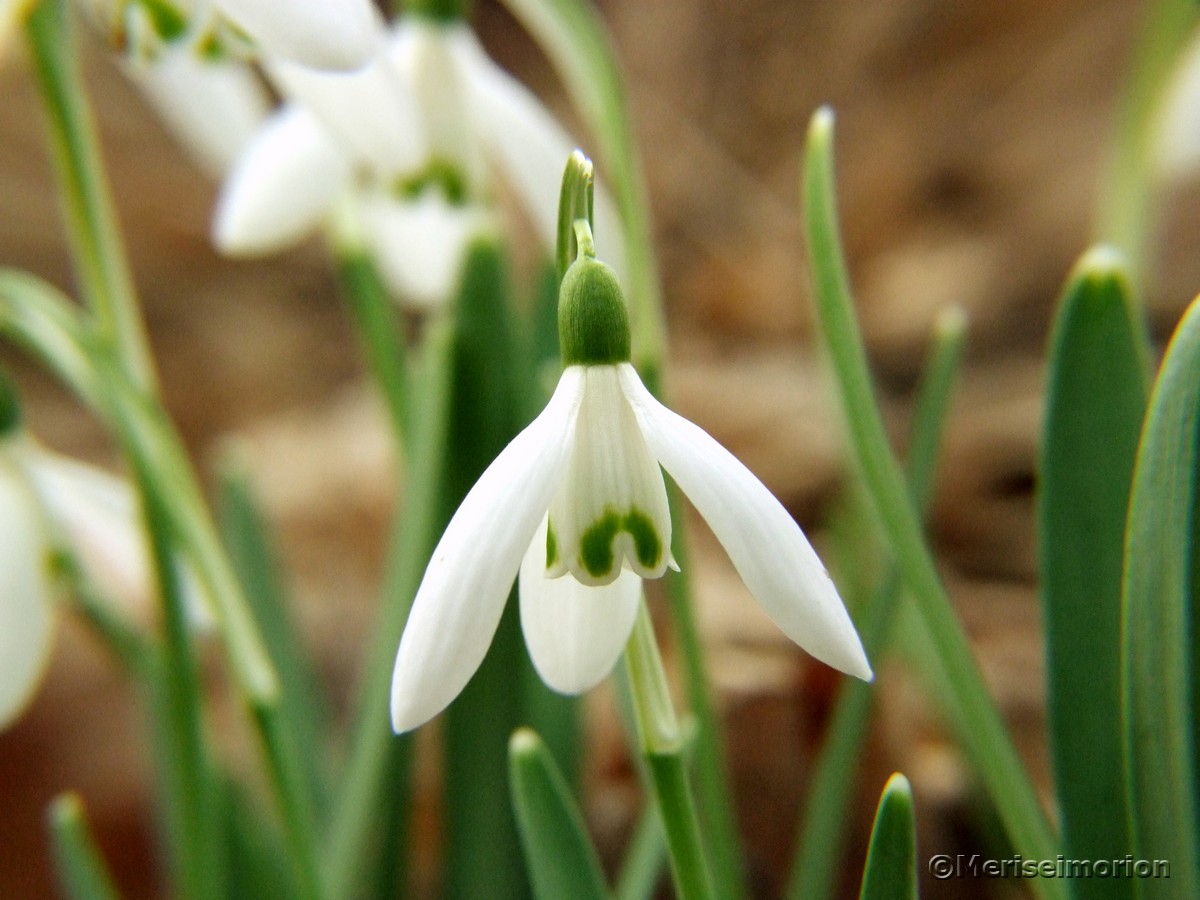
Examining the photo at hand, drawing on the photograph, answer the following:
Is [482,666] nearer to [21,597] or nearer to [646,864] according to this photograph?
[646,864]

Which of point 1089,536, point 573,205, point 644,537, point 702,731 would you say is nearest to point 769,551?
point 644,537

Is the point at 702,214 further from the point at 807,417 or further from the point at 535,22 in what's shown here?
the point at 535,22

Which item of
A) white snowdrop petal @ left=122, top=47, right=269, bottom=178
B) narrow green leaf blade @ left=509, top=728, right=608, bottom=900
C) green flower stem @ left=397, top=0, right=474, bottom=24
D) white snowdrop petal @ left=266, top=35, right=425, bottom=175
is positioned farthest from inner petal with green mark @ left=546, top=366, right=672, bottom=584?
white snowdrop petal @ left=122, top=47, right=269, bottom=178

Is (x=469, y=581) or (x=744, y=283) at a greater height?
(x=744, y=283)

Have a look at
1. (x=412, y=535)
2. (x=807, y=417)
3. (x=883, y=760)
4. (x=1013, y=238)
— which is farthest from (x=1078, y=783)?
(x=1013, y=238)

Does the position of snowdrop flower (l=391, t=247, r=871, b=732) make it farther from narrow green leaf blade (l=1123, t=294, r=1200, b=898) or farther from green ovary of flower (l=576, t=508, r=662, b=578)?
narrow green leaf blade (l=1123, t=294, r=1200, b=898)

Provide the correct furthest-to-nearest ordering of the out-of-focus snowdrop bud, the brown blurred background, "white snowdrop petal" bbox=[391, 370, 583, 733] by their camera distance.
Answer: the brown blurred background
the out-of-focus snowdrop bud
"white snowdrop petal" bbox=[391, 370, 583, 733]
